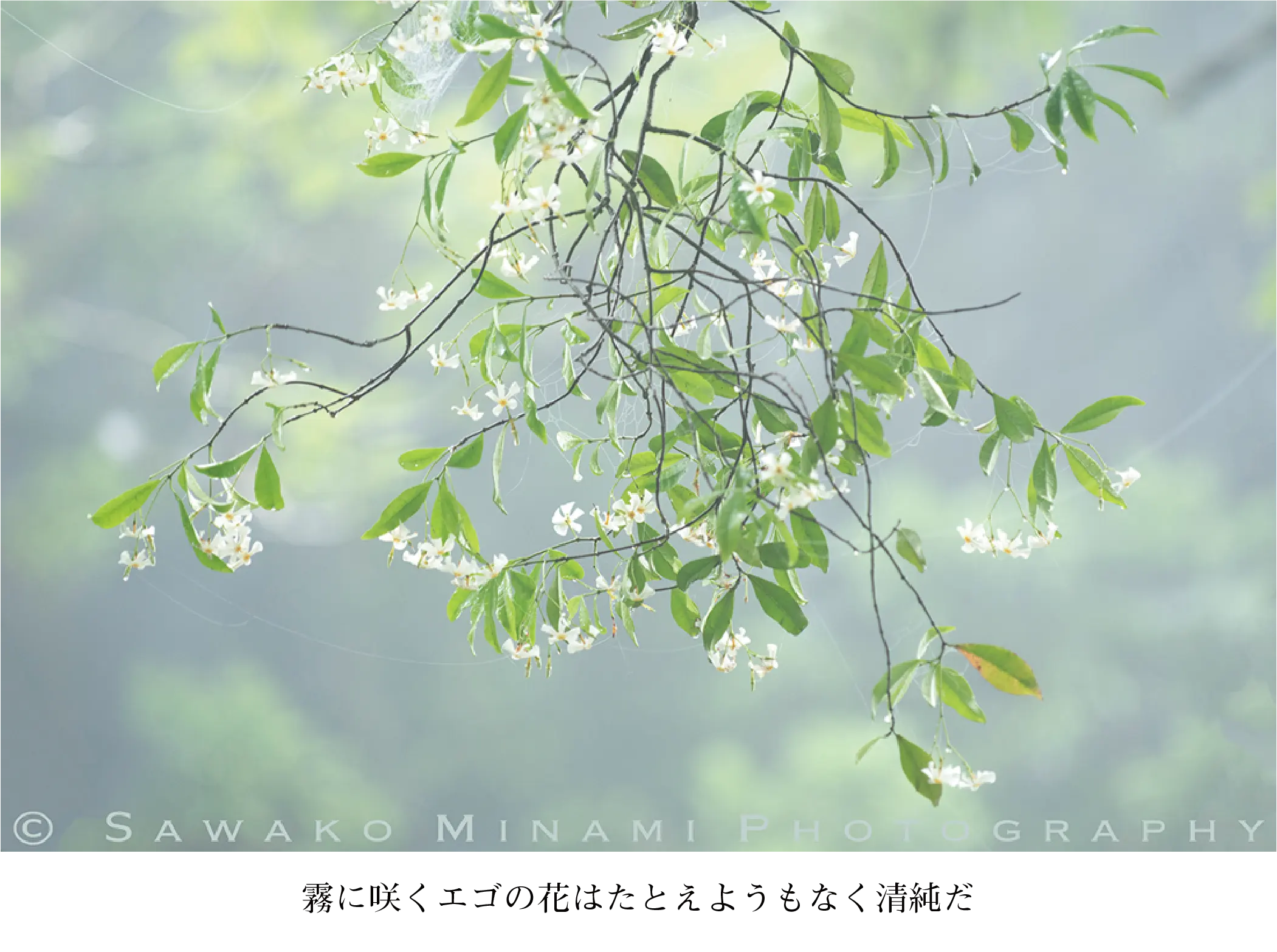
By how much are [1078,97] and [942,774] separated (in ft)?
1.41

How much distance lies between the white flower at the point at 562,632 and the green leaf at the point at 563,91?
0.43 m

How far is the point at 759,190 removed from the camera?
62 cm

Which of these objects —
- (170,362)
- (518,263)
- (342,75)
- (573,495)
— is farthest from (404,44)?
(573,495)

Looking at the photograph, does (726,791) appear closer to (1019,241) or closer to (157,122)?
(1019,241)

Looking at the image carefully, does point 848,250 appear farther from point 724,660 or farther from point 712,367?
point 724,660

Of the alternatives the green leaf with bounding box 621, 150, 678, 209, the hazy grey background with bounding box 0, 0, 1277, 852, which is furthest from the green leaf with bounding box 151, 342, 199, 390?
the hazy grey background with bounding box 0, 0, 1277, 852

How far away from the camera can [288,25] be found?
139cm

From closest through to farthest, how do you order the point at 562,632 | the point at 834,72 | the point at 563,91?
the point at 563,91 → the point at 834,72 → the point at 562,632

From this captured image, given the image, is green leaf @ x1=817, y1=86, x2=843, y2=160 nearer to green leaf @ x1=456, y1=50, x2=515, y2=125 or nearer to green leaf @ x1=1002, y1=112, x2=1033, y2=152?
green leaf @ x1=1002, y1=112, x2=1033, y2=152

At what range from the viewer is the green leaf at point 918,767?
0.63 meters

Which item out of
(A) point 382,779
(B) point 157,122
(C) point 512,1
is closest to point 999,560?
(A) point 382,779

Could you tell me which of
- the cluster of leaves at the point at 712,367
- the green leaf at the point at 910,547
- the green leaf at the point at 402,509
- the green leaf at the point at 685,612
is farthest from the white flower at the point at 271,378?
the green leaf at the point at 910,547

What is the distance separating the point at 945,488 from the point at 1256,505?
0.42 m

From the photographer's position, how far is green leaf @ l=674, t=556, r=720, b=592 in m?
0.70
